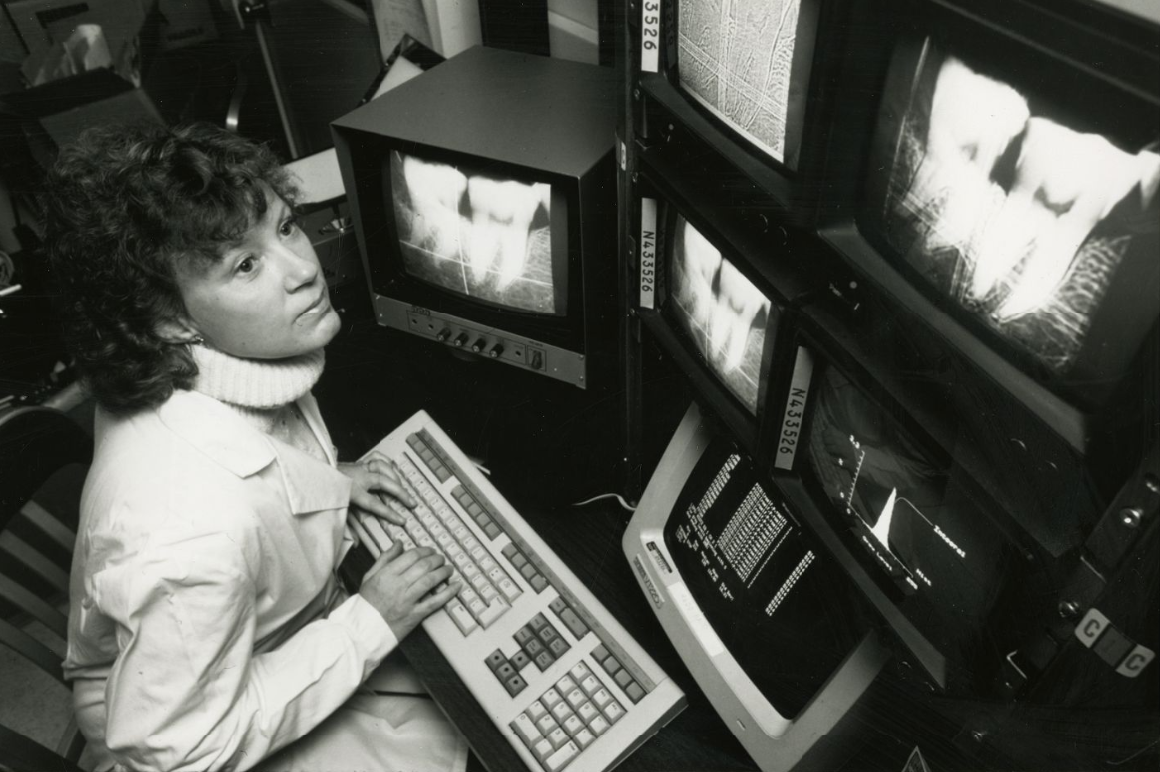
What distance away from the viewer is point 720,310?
882 mm

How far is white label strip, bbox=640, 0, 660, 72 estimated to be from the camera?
2.68 ft

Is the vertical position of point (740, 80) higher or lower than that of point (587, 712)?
higher

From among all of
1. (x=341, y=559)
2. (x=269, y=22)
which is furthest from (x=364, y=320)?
(x=269, y=22)

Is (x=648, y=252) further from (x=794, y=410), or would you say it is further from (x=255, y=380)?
(x=255, y=380)

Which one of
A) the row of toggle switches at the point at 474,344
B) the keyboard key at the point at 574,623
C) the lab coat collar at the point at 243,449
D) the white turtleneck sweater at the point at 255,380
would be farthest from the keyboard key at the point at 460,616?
the row of toggle switches at the point at 474,344

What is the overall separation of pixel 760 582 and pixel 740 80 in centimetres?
54

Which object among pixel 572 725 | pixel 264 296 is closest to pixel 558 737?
pixel 572 725

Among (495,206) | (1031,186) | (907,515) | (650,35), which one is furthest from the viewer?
(495,206)

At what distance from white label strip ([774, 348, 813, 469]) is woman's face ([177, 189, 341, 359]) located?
600 millimetres

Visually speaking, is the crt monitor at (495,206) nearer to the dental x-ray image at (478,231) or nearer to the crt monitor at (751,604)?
the dental x-ray image at (478,231)

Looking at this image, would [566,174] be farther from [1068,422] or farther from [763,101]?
[1068,422]

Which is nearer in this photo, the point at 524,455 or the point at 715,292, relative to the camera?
the point at 715,292

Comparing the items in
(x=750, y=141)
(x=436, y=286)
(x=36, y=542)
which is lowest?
(x=36, y=542)

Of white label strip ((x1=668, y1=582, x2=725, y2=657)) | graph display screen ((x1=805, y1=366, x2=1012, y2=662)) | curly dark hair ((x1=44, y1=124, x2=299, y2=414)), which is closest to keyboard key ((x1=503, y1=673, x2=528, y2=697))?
white label strip ((x1=668, y1=582, x2=725, y2=657))
